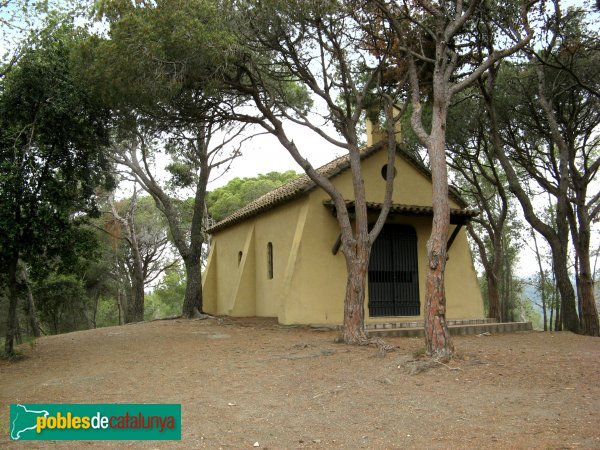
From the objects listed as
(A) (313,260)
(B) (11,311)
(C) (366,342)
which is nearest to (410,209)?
(A) (313,260)

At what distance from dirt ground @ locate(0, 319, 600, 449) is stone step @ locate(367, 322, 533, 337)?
0.52m

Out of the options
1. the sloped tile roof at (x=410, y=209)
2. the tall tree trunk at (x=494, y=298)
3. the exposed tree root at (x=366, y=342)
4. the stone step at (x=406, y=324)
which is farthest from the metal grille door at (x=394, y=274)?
the tall tree trunk at (x=494, y=298)

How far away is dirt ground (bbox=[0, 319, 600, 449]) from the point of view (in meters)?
5.39

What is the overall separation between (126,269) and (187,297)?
64.7 ft

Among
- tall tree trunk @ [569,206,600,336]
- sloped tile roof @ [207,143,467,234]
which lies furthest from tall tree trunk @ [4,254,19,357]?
tall tree trunk @ [569,206,600,336]

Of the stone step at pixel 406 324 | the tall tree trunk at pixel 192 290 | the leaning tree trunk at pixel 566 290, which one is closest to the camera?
the stone step at pixel 406 324

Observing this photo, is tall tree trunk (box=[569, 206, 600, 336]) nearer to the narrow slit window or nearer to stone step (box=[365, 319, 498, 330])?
stone step (box=[365, 319, 498, 330])

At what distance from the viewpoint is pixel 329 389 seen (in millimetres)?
7438

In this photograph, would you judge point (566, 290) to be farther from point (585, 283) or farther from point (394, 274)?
point (394, 274)

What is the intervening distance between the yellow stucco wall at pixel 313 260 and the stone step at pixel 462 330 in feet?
7.71

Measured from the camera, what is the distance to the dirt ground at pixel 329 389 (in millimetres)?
5387

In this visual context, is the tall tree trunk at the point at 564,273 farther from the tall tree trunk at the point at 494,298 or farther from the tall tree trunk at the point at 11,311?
the tall tree trunk at the point at 11,311

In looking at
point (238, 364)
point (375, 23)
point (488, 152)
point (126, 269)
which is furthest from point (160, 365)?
point (126, 269)

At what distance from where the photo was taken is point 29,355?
37.1 ft
